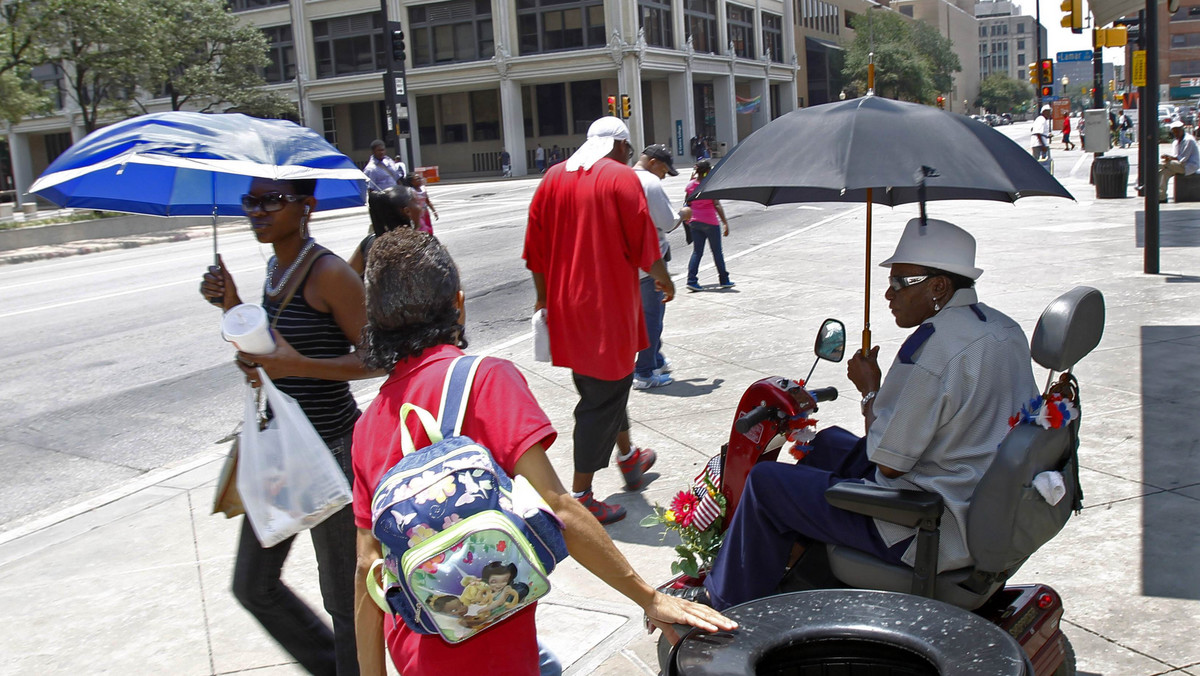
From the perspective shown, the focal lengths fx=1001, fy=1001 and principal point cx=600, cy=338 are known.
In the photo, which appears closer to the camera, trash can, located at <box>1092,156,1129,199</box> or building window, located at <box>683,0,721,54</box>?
trash can, located at <box>1092,156,1129,199</box>

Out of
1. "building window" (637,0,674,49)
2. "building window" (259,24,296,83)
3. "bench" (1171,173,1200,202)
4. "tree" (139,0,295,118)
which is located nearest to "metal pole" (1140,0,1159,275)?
"bench" (1171,173,1200,202)

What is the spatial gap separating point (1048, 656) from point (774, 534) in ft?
2.75

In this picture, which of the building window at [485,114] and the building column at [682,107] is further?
the building window at [485,114]

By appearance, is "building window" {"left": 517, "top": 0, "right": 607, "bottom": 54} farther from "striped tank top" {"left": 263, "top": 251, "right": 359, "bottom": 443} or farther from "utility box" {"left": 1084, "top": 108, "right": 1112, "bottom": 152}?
"striped tank top" {"left": 263, "top": 251, "right": 359, "bottom": 443}

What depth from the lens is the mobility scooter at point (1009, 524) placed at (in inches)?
106

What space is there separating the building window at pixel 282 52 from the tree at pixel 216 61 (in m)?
10.3

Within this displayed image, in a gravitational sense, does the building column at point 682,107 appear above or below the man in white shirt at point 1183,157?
above

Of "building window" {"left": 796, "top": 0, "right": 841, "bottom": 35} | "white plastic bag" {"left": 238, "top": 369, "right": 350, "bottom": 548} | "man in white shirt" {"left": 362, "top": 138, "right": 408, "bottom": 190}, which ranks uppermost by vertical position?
"building window" {"left": 796, "top": 0, "right": 841, "bottom": 35}

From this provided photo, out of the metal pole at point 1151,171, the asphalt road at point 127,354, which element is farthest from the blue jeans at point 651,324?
the metal pole at point 1151,171

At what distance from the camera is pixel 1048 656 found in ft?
9.43

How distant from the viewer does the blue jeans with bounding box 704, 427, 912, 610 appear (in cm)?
296

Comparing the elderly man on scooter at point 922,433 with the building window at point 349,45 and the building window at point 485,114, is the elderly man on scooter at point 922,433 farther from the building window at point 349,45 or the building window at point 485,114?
the building window at point 485,114

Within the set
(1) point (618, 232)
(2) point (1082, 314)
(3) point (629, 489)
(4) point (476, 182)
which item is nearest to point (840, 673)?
(2) point (1082, 314)

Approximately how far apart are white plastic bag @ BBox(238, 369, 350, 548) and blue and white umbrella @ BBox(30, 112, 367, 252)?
737mm
